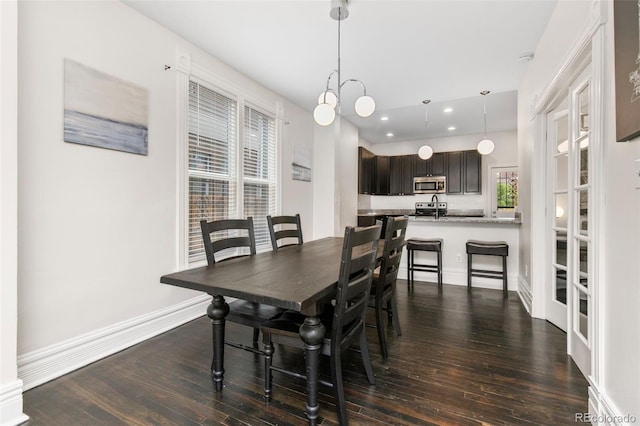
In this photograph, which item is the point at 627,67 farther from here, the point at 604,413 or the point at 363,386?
the point at 363,386

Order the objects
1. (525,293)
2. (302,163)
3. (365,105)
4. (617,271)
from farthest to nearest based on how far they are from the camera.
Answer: (302,163)
(525,293)
(365,105)
(617,271)

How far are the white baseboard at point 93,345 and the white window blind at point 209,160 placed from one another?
579 mm

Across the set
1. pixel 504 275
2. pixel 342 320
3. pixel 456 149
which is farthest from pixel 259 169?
pixel 456 149

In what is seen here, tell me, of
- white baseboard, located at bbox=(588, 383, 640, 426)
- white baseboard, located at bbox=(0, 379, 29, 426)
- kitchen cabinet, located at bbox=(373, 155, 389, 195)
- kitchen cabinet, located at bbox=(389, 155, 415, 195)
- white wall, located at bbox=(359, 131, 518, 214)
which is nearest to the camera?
white baseboard, located at bbox=(588, 383, 640, 426)

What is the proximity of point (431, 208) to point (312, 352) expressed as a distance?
612cm

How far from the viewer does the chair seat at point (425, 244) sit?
13.1 ft

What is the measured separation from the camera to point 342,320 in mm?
1460

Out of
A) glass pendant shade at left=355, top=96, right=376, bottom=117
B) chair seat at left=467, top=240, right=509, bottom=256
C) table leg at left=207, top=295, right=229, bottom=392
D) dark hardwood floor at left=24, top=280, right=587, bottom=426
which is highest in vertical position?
glass pendant shade at left=355, top=96, right=376, bottom=117

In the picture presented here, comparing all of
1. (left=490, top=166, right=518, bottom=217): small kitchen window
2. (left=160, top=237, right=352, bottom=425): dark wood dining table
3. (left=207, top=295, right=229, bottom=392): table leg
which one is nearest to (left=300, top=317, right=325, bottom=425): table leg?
(left=160, top=237, right=352, bottom=425): dark wood dining table

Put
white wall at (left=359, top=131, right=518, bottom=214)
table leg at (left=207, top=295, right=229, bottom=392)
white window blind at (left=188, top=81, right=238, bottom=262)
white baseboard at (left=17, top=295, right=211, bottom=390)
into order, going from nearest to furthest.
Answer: table leg at (left=207, top=295, right=229, bottom=392) < white baseboard at (left=17, top=295, right=211, bottom=390) < white window blind at (left=188, top=81, right=238, bottom=262) < white wall at (left=359, top=131, right=518, bottom=214)

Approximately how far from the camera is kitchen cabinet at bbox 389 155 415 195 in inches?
278

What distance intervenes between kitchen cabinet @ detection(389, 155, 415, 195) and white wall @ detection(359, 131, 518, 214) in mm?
306

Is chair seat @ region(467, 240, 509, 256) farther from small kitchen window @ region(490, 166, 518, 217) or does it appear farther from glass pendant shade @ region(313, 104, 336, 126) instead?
small kitchen window @ region(490, 166, 518, 217)

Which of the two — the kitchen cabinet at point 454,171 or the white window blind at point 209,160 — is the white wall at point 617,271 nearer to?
the white window blind at point 209,160
